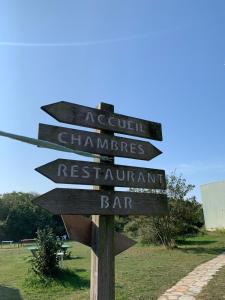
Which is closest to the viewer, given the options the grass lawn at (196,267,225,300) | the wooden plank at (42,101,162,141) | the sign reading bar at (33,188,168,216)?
the sign reading bar at (33,188,168,216)

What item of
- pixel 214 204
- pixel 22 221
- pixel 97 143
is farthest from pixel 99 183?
pixel 22 221

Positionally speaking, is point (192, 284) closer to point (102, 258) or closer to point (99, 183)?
point (102, 258)

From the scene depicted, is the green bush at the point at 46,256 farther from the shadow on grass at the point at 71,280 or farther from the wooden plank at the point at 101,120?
the wooden plank at the point at 101,120

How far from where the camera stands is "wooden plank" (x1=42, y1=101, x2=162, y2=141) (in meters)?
3.87

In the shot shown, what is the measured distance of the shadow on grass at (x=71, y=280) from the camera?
412 inches

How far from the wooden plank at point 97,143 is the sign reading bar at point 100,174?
17 cm

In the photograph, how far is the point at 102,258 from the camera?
3773 mm

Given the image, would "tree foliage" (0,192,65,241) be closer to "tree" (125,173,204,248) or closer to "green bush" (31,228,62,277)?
"tree" (125,173,204,248)

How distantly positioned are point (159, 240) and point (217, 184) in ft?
52.6

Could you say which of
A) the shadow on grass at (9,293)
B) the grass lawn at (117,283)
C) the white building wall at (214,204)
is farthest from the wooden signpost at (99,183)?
the white building wall at (214,204)

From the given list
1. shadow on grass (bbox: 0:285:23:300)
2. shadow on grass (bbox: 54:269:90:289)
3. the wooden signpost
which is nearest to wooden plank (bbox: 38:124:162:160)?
the wooden signpost

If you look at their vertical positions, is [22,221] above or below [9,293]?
above

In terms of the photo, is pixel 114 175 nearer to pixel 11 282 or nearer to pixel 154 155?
pixel 154 155

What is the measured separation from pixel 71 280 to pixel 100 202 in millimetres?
8175
